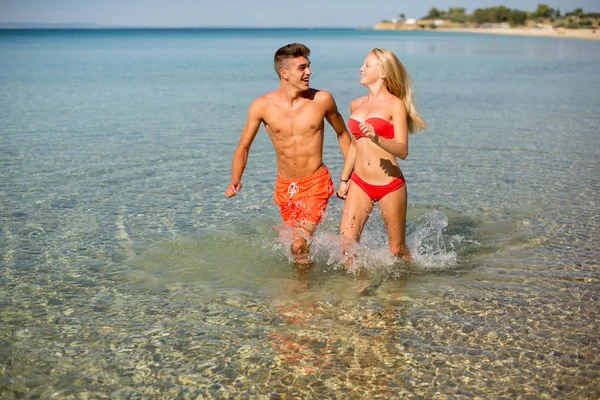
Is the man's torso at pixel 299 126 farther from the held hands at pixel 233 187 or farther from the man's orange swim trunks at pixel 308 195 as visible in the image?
the held hands at pixel 233 187

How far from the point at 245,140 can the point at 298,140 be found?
55cm

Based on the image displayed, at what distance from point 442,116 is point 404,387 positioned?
44.1 feet

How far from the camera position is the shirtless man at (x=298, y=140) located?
6.09 metres

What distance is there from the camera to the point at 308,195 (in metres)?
6.23

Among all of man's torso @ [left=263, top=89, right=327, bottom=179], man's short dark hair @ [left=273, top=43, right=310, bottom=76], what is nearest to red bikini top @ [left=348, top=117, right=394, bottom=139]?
man's torso @ [left=263, top=89, right=327, bottom=179]

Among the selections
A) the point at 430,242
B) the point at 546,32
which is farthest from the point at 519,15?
the point at 430,242

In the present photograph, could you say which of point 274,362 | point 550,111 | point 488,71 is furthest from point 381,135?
point 488,71

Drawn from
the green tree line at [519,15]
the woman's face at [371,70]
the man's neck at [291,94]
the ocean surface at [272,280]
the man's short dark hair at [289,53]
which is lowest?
the ocean surface at [272,280]

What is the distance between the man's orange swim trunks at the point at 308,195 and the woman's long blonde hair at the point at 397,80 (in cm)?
107

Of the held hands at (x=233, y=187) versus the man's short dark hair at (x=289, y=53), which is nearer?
the man's short dark hair at (x=289, y=53)

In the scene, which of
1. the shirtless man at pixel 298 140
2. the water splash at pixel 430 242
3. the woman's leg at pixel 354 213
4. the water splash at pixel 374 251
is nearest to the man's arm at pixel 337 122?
the shirtless man at pixel 298 140

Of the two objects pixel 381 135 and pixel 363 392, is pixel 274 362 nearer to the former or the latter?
pixel 363 392

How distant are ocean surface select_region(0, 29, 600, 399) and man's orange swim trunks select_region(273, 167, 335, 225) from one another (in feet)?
1.28

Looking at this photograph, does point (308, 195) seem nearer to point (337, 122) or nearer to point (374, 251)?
point (337, 122)
